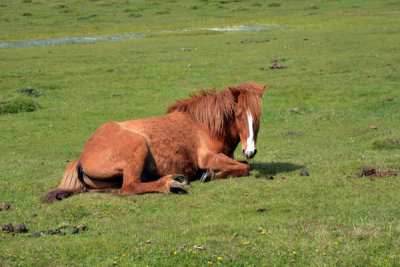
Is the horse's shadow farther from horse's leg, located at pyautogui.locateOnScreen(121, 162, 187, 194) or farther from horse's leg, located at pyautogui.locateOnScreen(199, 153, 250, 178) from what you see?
horse's leg, located at pyautogui.locateOnScreen(121, 162, 187, 194)

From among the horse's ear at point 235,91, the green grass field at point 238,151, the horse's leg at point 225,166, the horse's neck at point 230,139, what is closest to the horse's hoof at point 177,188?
the green grass field at point 238,151

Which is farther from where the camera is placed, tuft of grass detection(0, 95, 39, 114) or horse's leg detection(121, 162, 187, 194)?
tuft of grass detection(0, 95, 39, 114)

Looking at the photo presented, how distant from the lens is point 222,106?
378 inches

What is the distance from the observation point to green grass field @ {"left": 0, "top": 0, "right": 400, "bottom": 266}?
5922mm

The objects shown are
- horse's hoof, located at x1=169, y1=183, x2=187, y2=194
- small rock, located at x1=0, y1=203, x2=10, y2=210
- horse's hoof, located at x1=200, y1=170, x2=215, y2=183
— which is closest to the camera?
small rock, located at x1=0, y1=203, x2=10, y2=210

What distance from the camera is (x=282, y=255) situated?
5641 millimetres

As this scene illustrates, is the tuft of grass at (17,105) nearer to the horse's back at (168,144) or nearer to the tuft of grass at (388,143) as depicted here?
the horse's back at (168,144)

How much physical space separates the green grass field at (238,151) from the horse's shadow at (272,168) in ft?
0.14

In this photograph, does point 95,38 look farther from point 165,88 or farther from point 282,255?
point 282,255

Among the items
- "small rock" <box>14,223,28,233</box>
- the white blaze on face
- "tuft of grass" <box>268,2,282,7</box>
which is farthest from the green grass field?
"tuft of grass" <box>268,2,282,7</box>

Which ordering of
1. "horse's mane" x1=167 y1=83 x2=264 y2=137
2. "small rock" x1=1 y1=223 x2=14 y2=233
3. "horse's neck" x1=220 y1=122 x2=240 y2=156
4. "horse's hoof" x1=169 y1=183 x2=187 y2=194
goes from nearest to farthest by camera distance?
"small rock" x1=1 y1=223 x2=14 y2=233 → "horse's hoof" x1=169 y1=183 x2=187 y2=194 → "horse's mane" x1=167 y1=83 x2=264 y2=137 → "horse's neck" x1=220 y1=122 x2=240 y2=156

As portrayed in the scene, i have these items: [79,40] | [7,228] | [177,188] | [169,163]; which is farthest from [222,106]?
[79,40]

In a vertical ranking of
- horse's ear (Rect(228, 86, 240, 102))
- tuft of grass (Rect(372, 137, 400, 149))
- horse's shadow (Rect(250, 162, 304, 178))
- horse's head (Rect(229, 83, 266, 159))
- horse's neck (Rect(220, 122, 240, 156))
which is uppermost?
horse's ear (Rect(228, 86, 240, 102))

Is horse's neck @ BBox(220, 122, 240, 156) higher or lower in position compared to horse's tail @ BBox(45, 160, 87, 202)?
higher
